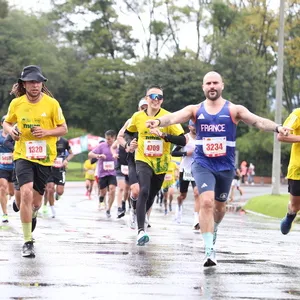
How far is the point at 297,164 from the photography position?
403 inches

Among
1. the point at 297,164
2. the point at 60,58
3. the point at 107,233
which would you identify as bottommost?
the point at 107,233

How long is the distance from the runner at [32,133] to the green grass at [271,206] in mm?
11526

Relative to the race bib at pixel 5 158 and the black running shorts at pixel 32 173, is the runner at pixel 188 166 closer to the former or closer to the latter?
the race bib at pixel 5 158

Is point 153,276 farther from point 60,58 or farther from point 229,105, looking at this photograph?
point 60,58

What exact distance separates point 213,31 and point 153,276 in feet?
224

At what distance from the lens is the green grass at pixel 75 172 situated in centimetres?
6108

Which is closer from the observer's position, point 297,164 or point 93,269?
point 93,269

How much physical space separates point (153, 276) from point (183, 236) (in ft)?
16.6

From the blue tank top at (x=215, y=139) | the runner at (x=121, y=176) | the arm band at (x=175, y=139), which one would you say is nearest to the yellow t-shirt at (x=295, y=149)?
the blue tank top at (x=215, y=139)

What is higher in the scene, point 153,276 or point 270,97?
point 270,97

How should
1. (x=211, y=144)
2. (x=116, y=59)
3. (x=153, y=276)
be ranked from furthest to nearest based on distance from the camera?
(x=116, y=59)
(x=211, y=144)
(x=153, y=276)

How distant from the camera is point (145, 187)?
11.3 metres

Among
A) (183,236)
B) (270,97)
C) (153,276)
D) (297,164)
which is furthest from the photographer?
(270,97)

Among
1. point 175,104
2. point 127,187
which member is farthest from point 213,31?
point 127,187
